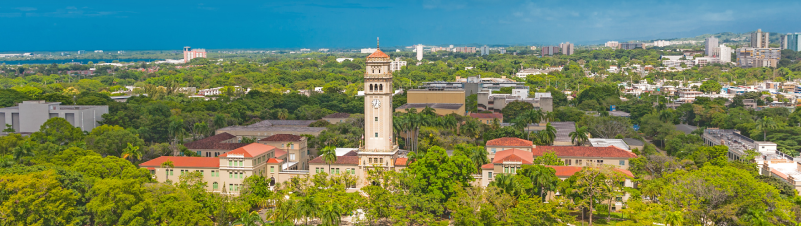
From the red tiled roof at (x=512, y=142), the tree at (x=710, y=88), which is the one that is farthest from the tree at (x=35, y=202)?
the tree at (x=710, y=88)

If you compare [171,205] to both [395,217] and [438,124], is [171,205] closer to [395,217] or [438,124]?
[395,217]

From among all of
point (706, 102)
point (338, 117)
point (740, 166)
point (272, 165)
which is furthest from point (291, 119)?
point (706, 102)

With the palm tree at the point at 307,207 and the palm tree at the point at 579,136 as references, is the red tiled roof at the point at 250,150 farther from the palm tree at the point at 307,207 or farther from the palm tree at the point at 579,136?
the palm tree at the point at 579,136

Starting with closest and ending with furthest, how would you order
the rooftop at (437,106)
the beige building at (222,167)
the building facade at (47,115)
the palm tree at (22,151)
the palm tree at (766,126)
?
1. the beige building at (222,167)
2. the palm tree at (22,151)
3. the palm tree at (766,126)
4. the building facade at (47,115)
5. the rooftop at (437,106)

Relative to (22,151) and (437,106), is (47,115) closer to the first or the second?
(22,151)

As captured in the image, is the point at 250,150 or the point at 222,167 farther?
the point at 250,150

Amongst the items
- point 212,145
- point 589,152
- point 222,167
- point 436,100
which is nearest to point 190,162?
point 222,167

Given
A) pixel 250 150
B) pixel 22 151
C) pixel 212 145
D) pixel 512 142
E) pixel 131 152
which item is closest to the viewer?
pixel 250 150
